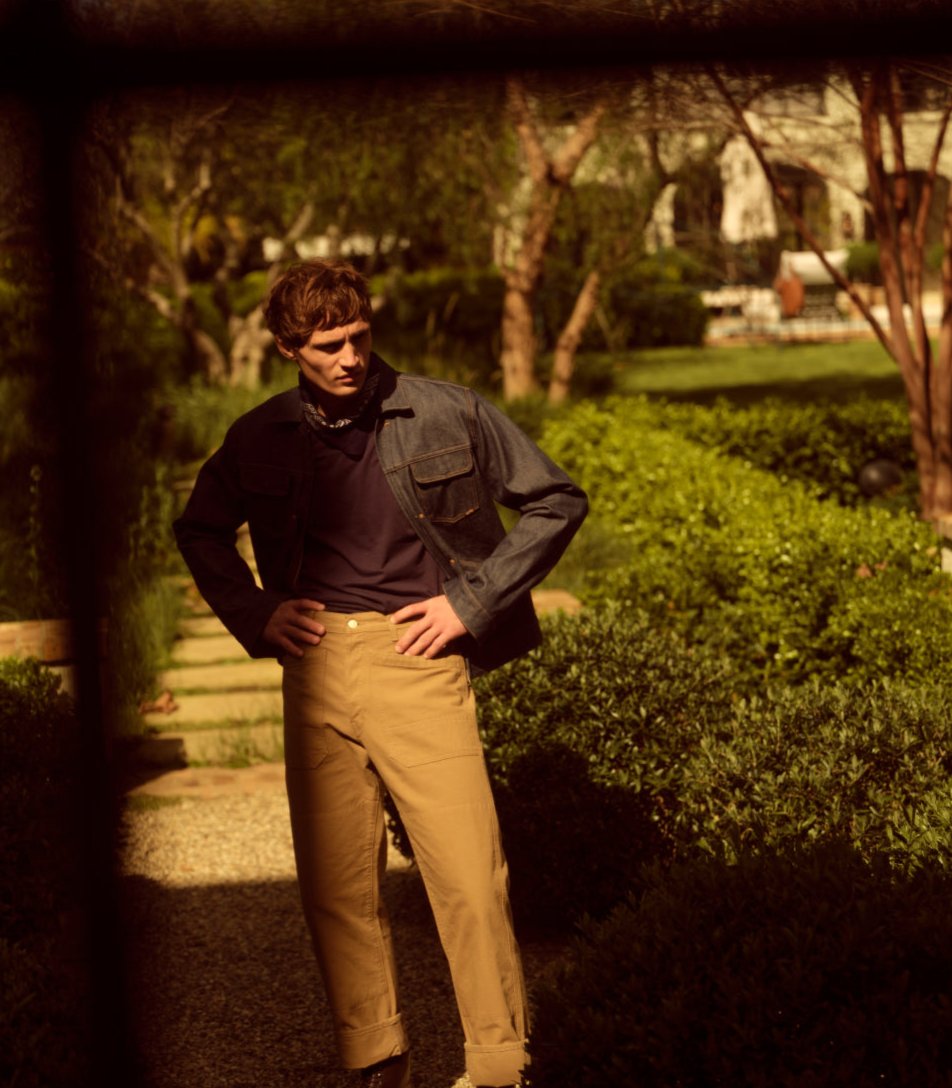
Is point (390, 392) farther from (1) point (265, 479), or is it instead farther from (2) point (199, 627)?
(2) point (199, 627)

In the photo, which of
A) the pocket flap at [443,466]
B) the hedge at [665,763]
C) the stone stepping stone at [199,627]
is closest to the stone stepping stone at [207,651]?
the stone stepping stone at [199,627]

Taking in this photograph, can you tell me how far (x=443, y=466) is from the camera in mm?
3117

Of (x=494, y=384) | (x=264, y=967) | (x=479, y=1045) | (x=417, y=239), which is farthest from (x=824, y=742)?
(x=417, y=239)

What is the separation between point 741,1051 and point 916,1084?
0.27 meters

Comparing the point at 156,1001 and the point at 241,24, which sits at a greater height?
the point at 241,24

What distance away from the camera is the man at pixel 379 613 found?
121 inches

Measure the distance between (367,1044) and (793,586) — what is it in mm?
3752

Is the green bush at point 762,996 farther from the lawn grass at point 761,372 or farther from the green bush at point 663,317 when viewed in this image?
the green bush at point 663,317

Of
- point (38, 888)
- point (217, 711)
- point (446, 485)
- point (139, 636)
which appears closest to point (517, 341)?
point (139, 636)

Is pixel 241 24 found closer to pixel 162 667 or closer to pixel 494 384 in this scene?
pixel 162 667

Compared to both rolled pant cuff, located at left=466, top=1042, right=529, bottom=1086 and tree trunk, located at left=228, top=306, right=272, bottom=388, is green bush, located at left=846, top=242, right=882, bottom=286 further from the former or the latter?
rolled pant cuff, located at left=466, top=1042, right=529, bottom=1086

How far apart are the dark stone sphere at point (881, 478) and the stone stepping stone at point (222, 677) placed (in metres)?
5.36

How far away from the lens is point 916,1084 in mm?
2270

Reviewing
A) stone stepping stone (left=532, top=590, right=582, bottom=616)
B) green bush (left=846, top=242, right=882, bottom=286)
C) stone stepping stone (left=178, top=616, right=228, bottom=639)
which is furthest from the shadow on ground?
green bush (left=846, top=242, right=882, bottom=286)
